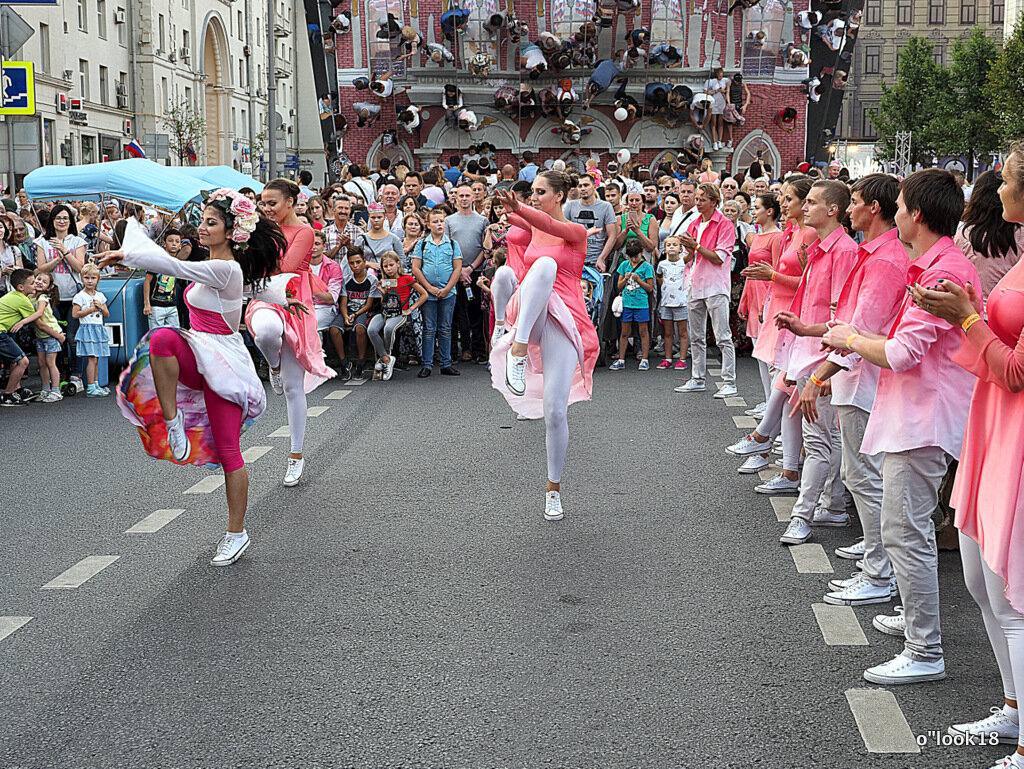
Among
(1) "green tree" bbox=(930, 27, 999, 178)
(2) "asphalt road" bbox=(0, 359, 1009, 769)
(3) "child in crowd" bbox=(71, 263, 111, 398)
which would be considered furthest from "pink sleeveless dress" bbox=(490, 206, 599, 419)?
(1) "green tree" bbox=(930, 27, 999, 178)

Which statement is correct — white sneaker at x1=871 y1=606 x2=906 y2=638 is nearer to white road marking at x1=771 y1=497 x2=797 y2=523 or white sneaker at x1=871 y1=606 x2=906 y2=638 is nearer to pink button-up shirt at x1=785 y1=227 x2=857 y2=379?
pink button-up shirt at x1=785 y1=227 x2=857 y2=379

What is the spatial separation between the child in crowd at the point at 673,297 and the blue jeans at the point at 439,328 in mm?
2355

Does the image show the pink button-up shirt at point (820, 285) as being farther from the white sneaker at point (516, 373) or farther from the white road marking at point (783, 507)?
the white sneaker at point (516, 373)

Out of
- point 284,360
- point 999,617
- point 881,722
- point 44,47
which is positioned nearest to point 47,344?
point 284,360

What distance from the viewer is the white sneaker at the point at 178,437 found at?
6.08 m

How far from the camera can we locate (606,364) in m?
14.2

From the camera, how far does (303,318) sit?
795 centimetres

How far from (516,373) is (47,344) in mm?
6828

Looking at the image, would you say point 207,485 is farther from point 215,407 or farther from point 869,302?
point 869,302

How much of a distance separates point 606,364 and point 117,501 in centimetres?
741

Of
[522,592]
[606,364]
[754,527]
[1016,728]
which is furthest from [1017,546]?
[606,364]

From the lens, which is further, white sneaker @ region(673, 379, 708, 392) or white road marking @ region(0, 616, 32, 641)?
white sneaker @ region(673, 379, 708, 392)

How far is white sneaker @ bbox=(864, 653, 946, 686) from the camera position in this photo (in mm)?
4516

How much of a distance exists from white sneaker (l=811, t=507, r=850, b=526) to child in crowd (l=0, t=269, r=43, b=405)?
7.99m
